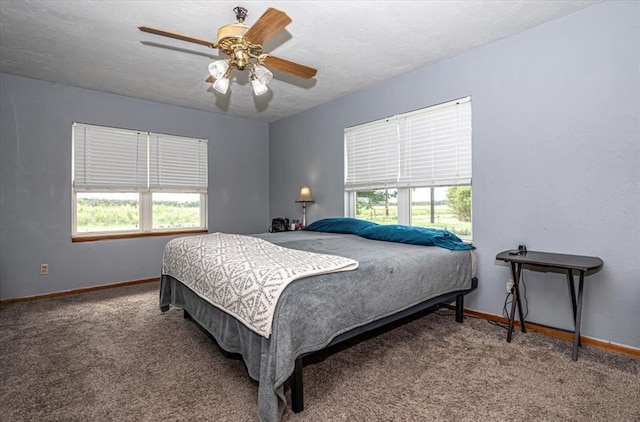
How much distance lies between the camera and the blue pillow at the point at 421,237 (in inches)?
110

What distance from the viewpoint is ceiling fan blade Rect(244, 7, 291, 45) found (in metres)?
1.76

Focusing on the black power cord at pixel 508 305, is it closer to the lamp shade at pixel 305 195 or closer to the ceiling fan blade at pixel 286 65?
the ceiling fan blade at pixel 286 65

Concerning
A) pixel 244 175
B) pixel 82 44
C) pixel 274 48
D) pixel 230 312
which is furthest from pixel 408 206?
pixel 82 44

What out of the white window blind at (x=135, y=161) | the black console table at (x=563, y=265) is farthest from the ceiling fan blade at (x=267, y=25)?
the white window blind at (x=135, y=161)

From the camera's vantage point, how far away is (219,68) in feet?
7.19

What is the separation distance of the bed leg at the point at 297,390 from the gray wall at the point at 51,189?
11.9 feet

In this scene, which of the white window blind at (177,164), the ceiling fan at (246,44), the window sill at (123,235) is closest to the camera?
the ceiling fan at (246,44)

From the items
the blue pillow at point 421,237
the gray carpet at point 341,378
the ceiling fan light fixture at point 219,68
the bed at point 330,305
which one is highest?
the ceiling fan light fixture at point 219,68

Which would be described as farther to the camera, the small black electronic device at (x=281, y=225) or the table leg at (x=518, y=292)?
the small black electronic device at (x=281, y=225)

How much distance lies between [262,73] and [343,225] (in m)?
2.05

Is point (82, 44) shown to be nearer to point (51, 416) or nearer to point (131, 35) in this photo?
point (131, 35)

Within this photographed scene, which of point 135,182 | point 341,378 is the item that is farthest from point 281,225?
point 341,378

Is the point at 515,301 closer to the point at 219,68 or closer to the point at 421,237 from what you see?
the point at 421,237

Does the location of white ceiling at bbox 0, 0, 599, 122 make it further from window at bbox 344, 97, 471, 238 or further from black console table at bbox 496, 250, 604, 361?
black console table at bbox 496, 250, 604, 361
